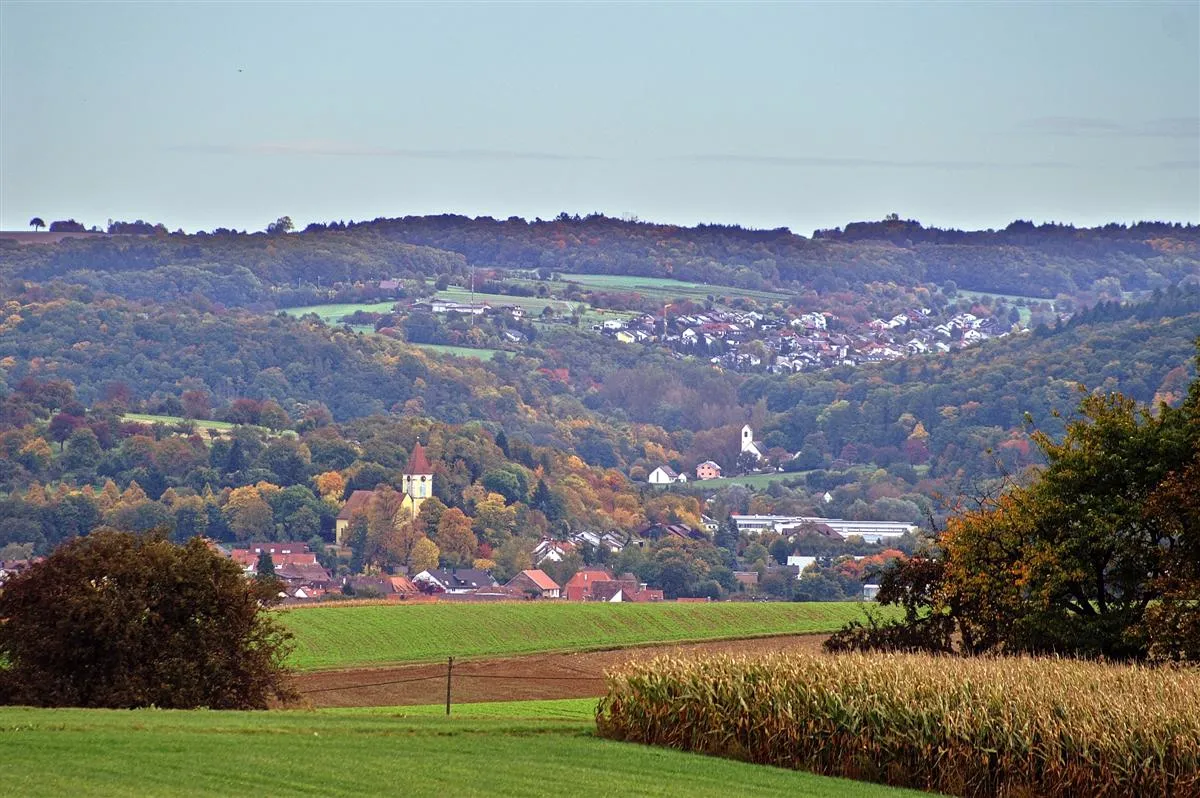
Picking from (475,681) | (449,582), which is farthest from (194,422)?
(475,681)

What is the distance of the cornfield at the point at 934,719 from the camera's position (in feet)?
74.2

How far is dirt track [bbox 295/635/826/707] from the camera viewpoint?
42.6m

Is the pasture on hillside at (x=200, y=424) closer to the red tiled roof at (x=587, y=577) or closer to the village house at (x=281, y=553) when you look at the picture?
the village house at (x=281, y=553)

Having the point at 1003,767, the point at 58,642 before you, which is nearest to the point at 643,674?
the point at 1003,767

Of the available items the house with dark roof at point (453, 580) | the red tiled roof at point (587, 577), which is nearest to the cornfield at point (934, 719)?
the red tiled roof at point (587, 577)

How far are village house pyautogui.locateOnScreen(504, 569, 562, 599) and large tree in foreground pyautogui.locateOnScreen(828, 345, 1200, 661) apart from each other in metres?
84.6

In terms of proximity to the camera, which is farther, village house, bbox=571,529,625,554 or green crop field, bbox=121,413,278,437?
green crop field, bbox=121,413,278,437

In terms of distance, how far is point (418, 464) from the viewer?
153 m

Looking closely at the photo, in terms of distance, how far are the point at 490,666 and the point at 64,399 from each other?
132 meters

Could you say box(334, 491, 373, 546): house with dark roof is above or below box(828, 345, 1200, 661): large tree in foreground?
below

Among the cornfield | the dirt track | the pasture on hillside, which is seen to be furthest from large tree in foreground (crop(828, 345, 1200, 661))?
the pasture on hillside

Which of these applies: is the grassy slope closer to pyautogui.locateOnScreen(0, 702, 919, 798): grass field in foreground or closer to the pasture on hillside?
the pasture on hillside

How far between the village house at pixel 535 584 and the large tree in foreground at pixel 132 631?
8940 cm

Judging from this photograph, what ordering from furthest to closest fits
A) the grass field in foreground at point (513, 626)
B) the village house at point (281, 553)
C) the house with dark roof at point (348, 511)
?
the house with dark roof at point (348, 511), the village house at point (281, 553), the grass field in foreground at point (513, 626)
